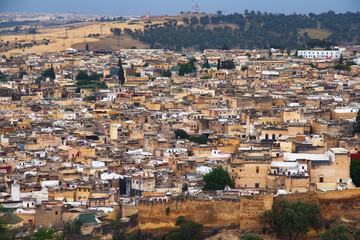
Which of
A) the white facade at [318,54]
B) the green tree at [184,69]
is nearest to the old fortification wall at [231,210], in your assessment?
the green tree at [184,69]

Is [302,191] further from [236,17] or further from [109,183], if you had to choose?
[236,17]

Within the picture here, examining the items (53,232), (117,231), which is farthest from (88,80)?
(117,231)

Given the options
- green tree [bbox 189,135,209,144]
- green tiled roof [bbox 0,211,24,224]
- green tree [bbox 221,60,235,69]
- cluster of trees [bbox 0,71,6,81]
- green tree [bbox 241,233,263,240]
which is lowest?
green tiled roof [bbox 0,211,24,224]

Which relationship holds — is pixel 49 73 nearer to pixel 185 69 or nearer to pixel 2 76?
pixel 2 76

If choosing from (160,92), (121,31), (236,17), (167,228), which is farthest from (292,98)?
(236,17)

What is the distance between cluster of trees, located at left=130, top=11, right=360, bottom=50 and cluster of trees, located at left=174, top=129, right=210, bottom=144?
172ft

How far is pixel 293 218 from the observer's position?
829 inches

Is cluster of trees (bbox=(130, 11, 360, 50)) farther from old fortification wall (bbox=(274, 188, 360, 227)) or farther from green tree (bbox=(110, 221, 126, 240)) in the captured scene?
green tree (bbox=(110, 221, 126, 240))

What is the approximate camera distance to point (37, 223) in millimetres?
23625

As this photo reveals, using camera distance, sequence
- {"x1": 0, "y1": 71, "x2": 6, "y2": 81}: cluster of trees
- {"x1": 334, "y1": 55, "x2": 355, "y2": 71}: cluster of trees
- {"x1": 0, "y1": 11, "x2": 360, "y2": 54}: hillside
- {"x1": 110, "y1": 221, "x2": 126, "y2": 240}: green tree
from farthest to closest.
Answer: {"x1": 0, "y1": 11, "x2": 360, "y2": 54}: hillside < {"x1": 0, "y1": 71, "x2": 6, "y2": 81}: cluster of trees < {"x1": 334, "y1": 55, "x2": 355, "y2": 71}: cluster of trees < {"x1": 110, "y1": 221, "x2": 126, "y2": 240}: green tree

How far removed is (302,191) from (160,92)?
24560mm

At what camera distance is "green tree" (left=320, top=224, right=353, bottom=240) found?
66.5ft

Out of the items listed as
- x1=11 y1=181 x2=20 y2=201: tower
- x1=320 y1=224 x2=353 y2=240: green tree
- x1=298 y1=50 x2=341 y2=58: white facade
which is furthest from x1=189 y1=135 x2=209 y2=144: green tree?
x1=298 y1=50 x2=341 y2=58: white facade

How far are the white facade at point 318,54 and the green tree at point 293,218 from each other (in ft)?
154
